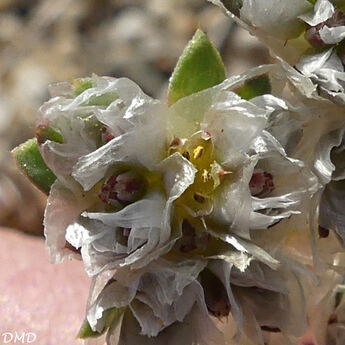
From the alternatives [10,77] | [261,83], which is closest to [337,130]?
[261,83]

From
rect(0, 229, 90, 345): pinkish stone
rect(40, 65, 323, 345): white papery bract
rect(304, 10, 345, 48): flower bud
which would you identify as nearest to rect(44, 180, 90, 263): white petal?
rect(40, 65, 323, 345): white papery bract

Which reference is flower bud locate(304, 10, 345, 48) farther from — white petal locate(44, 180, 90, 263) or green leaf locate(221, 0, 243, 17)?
white petal locate(44, 180, 90, 263)

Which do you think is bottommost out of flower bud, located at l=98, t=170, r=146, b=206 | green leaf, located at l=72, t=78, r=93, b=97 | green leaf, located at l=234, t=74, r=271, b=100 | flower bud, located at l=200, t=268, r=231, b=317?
flower bud, located at l=200, t=268, r=231, b=317

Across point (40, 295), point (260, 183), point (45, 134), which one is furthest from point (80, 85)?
point (40, 295)

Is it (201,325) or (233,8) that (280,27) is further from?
(201,325)

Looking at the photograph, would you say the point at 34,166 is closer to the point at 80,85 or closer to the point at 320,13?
the point at 80,85

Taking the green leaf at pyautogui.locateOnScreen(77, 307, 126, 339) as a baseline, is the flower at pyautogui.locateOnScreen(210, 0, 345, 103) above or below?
above

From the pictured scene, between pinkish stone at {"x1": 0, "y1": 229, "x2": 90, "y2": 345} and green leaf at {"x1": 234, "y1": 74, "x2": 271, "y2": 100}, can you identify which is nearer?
green leaf at {"x1": 234, "y1": 74, "x2": 271, "y2": 100}
